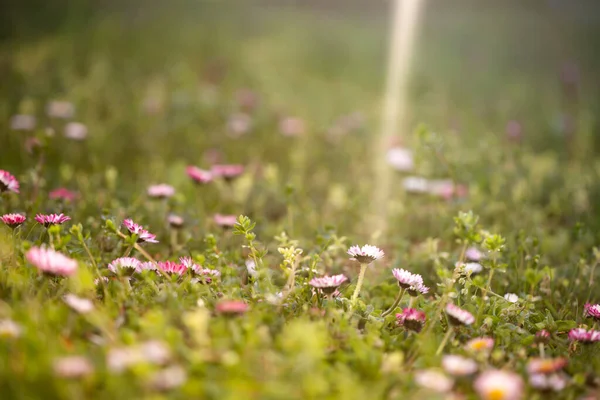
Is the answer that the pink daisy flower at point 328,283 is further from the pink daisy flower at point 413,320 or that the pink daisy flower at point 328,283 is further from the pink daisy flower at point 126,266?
the pink daisy flower at point 126,266

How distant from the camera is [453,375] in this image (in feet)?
4.37

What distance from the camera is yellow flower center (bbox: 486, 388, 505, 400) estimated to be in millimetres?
1146

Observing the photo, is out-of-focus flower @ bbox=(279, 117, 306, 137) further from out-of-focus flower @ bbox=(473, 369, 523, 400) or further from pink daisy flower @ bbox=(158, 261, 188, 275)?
out-of-focus flower @ bbox=(473, 369, 523, 400)

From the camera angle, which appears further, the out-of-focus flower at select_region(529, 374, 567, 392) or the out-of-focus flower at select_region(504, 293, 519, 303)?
the out-of-focus flower at select_region(504, 293, 519, 303)

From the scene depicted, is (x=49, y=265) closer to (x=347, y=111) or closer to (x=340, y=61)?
(x=347, y=111)

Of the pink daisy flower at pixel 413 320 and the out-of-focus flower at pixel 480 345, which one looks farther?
the pink daisy flower at pixel 413 320

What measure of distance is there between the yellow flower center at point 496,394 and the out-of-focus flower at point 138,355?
661 millimetres

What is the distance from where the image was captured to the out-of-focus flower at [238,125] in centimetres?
378

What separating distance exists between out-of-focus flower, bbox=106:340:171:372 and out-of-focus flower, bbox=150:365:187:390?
3 centimetres

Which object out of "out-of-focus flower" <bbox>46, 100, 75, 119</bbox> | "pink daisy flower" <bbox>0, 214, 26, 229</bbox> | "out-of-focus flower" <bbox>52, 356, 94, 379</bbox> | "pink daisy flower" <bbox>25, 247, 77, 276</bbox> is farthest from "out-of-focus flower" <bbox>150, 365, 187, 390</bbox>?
"out-of-focus flower" <bbox>46, 100, 75, 119</bbox>

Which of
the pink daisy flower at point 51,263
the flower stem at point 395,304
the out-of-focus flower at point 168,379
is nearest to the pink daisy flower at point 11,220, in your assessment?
the pink daisy flower at point 51,263

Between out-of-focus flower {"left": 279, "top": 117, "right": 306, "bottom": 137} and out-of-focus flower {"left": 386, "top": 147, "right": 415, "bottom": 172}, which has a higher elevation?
out-of-focus flower {"left": 279, "top": 117, "right": 306, "bottom": 137}

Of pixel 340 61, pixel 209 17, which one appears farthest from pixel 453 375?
pixel 209 17

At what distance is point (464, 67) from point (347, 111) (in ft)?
6.95
